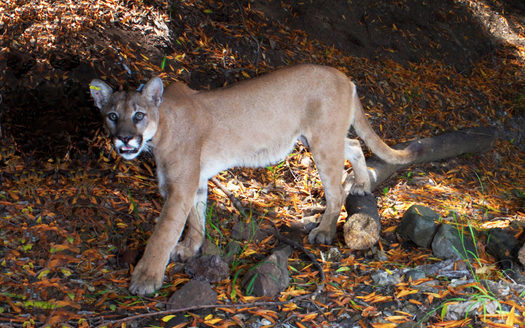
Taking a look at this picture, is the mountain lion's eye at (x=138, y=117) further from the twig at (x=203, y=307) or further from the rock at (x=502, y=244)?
the rock at (x=502, y=244)

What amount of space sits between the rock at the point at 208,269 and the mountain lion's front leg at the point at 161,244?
0.21 m

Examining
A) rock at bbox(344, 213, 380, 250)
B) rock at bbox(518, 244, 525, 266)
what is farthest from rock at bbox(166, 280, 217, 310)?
rock at bbox(518, 244, 525, 266)

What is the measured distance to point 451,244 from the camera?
3.73 meters

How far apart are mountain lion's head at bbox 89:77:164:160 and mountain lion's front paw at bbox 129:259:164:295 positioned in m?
0.82

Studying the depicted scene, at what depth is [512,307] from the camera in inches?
119

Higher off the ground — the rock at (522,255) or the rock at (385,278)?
the rock at (522,255)

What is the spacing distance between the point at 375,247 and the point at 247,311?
143 cm

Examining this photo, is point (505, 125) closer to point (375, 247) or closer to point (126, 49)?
point (375, 247)

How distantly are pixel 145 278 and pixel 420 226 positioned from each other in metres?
2.37

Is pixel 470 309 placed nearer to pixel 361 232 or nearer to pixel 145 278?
pixel 361 232

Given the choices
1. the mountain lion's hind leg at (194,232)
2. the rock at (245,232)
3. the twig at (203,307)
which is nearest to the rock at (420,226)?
the twig at (203,307)

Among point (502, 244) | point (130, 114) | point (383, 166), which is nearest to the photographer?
point (130, 114)

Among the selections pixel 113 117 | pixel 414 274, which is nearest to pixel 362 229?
pixel 414 274

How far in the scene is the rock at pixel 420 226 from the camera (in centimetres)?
393
